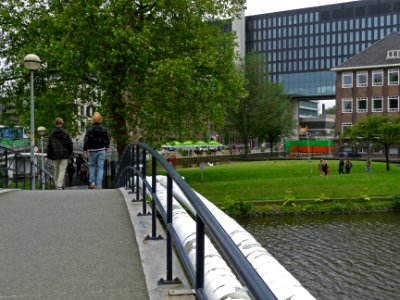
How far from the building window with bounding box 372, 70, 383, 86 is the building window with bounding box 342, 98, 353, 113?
367 centimetres

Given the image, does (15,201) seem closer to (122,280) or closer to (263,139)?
(122,280)

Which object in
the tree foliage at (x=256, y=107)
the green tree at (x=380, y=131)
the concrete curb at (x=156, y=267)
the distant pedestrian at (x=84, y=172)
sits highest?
the tree foliage at (x=256, y=107)

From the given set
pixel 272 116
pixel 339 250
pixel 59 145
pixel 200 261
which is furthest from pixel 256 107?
pixel 200 261

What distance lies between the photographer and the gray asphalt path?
159 inches

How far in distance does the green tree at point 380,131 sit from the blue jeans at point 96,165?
3066cm

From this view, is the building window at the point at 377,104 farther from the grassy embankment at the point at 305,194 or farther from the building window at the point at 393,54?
the grassy embankment at the point at 305,194

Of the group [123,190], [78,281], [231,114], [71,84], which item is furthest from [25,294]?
[231,114]

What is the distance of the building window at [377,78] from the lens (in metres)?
63.6

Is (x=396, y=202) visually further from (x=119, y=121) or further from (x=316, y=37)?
(x=316, y=37)

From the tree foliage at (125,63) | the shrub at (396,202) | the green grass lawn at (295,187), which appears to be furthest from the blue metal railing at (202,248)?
the shrub at (396,202)

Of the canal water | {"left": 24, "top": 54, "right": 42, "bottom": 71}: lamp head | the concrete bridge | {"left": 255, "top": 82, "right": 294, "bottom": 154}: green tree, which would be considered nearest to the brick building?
{"left": 255, "top": 82, "right": 294, "bottom": 154}: green tree

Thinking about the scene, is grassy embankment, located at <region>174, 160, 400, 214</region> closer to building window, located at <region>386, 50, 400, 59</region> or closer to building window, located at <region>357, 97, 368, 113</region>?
building window, located at <region>357, 97, 368, 113</region>

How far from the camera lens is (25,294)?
3.90 m

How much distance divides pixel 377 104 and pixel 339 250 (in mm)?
49892
